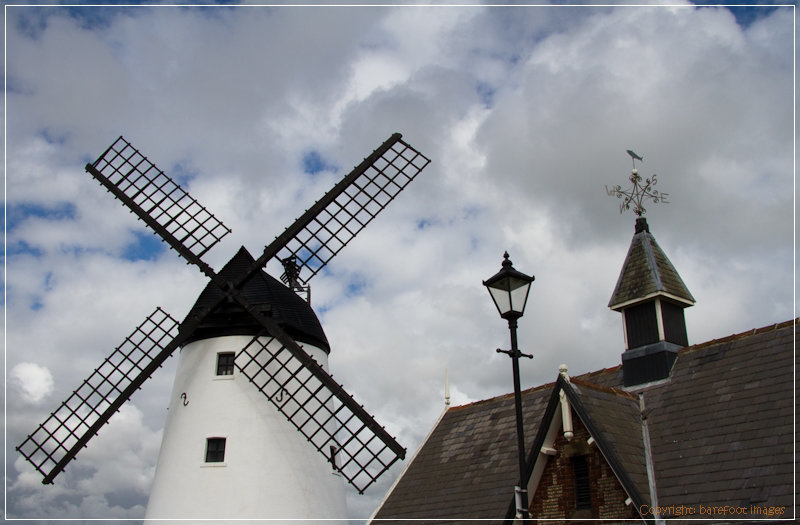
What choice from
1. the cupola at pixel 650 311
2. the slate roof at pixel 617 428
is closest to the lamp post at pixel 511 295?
the slate roof at pixel 617 428

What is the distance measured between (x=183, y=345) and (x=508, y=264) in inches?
588

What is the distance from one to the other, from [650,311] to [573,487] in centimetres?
593

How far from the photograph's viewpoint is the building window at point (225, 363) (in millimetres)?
21594

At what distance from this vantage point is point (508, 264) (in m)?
10.6

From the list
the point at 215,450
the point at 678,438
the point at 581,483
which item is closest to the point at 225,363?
the point at 215,450

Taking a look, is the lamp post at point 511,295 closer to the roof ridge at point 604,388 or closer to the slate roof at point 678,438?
the slate roof at point 678,438

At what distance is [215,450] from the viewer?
20609mm

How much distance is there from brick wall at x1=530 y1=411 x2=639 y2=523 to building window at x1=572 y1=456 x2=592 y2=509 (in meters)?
0.09

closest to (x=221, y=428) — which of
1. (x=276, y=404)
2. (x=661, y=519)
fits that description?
(x=276, y=404)

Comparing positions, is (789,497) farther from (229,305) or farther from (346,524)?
(229,305)

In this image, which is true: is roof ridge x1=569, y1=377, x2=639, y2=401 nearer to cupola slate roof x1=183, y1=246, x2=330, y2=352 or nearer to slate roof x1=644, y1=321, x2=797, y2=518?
slate roof x1=644, y1=321, x2=797, y2=518

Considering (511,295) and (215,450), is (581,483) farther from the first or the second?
(215,450)

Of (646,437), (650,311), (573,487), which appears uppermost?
(650,311)

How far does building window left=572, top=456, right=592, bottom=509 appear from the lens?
1530 centimetres
